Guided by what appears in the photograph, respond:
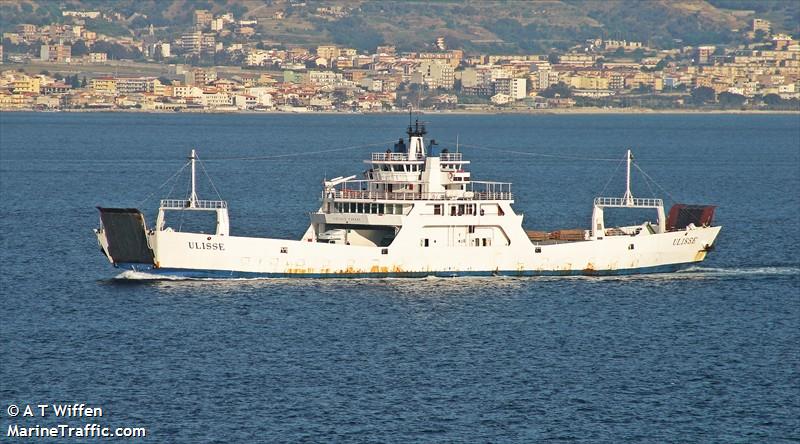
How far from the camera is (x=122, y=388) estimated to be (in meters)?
42.6

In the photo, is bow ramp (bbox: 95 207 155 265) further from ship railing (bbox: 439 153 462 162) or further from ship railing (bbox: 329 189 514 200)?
ship railing (bbox: 439 153 462 162)

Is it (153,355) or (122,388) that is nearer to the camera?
(122,388)

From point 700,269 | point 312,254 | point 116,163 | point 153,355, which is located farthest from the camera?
point 116,163

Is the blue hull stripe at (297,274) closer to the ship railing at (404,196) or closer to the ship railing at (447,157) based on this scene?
the ship railing at (404,196)

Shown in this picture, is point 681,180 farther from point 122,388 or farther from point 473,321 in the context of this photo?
point 122,388

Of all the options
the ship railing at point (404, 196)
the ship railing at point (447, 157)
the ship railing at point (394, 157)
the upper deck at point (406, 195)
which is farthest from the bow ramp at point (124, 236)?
the ship railing at point (447, 157)

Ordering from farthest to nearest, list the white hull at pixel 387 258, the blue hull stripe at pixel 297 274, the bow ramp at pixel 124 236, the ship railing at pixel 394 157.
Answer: the ship railing at pixel 394 157 → the blue hull stripe at pixel 297 274 → the white hull at pixel 387 258 → the bow ramp at pixel 124 236

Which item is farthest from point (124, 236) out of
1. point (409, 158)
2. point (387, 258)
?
point (409, 158)

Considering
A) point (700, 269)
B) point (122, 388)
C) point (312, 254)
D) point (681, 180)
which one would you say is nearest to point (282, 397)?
point (122, 388)

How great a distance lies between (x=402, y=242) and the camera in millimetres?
59812

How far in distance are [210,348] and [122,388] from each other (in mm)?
5571

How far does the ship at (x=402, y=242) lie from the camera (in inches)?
2308

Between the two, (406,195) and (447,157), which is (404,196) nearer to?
(406,195)

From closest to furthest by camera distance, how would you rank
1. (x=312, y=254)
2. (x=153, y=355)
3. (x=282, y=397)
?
(x=282, y=397)
(x=153, y=355)
(x=312, y=254)
